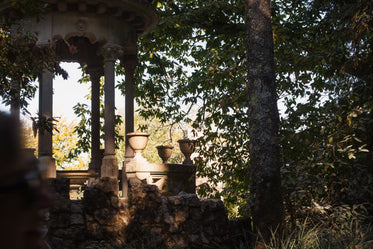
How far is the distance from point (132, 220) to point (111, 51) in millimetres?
5891

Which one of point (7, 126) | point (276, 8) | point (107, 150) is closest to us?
point (7, 126)

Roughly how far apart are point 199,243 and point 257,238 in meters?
1.43

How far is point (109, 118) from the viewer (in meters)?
11.6

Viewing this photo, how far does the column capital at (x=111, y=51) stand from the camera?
463 inches

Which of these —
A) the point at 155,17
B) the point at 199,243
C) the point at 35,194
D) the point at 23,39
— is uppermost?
the point at 155,17

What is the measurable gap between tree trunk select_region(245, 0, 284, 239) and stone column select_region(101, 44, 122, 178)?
5585 mm

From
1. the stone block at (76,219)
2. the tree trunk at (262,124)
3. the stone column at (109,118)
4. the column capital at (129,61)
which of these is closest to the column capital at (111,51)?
the stone column at (109,118)

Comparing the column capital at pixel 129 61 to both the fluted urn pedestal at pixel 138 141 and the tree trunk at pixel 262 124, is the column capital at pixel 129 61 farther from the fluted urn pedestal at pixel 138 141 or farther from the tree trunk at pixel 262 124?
the tree trunk at pixel 262 124

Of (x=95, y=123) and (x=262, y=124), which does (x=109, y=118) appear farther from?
(x=262, y=124)

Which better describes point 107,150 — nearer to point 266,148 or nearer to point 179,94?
point 179,94

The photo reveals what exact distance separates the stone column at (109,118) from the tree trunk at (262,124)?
559 centimetres

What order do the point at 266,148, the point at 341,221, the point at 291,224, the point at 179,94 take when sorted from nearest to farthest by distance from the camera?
the point at 266,148 → the point at 341,221 → the point at 291,224 → the point at 179,94

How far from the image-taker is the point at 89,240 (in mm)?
6844

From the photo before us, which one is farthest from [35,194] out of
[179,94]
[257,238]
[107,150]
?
[179,94]
